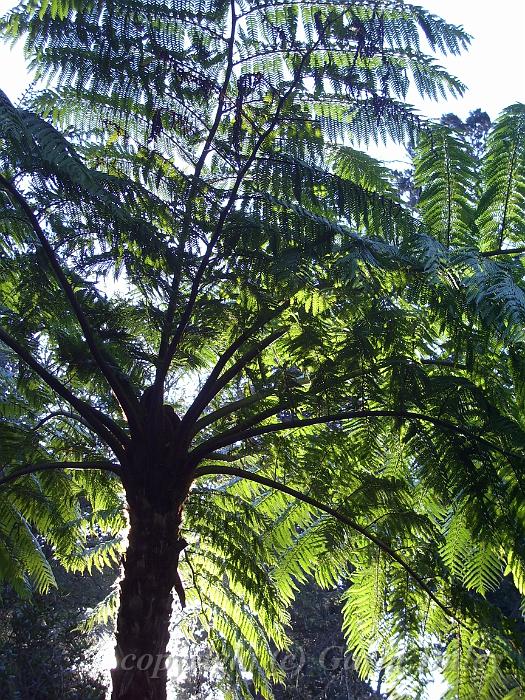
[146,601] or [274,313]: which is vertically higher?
[274,313]

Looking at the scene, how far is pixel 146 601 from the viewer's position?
2250 millimetres

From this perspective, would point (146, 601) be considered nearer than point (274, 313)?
Yes

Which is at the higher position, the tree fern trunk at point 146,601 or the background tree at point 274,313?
the background tree at point 274,313

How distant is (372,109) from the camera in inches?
107

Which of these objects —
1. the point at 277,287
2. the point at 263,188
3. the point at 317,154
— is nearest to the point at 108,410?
the point at 277,287

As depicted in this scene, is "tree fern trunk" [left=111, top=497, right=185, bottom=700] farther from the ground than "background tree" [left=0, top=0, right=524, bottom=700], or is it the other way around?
"background tree" [left=0, top=0, right=524, bottom=700]

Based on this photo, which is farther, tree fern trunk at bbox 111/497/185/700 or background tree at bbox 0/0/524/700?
background tree at bbox 0/0/524/700

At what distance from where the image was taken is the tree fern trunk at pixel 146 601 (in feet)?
7.02

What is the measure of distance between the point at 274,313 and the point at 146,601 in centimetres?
108

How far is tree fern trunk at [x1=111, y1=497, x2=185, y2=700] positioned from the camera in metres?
2.14

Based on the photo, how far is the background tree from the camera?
240cm

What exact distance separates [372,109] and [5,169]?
1317 millimetres

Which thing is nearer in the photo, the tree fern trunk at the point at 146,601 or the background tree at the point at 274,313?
the tree fern trunk at the point at 146,601

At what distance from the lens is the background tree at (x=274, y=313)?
2402mm
